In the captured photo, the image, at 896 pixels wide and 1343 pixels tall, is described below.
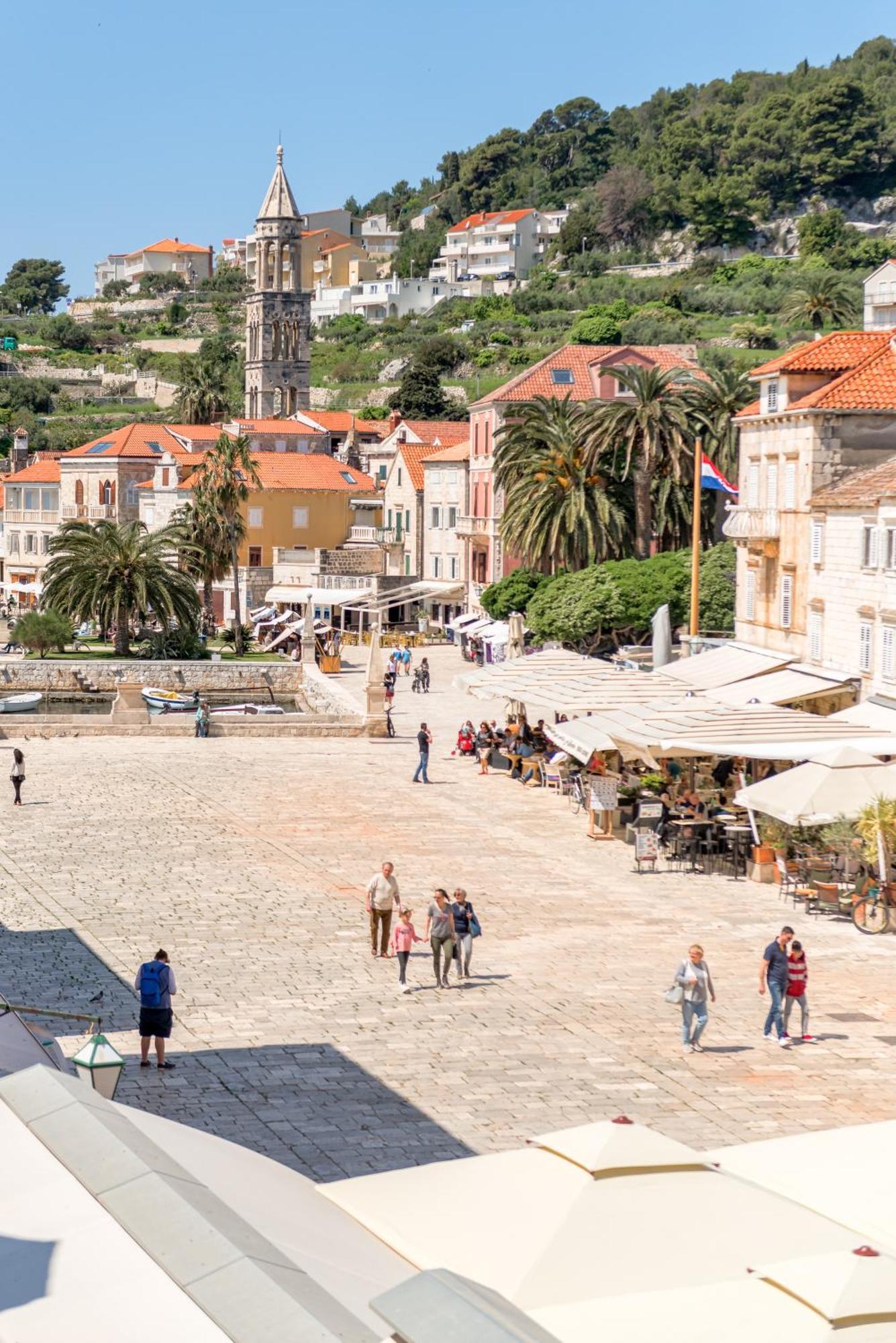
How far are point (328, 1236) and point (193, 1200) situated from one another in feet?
4.73

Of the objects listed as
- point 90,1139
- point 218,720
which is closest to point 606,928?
point 90,1139

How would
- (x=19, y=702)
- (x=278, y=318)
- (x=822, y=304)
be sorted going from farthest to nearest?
(x=278, y=318)
(x=822, y=304)
(x=19, y=702)

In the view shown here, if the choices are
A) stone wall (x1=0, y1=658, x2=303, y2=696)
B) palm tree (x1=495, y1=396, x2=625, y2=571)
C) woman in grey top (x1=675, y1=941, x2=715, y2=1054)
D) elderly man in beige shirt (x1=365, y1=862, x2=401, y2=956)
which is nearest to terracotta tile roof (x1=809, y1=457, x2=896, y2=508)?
elderly man in beige shirt (x1=365, y1=862, x2=401, y2=956)

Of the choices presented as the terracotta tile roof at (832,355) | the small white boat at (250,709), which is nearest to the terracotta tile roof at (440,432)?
the small white boat at (250,709)

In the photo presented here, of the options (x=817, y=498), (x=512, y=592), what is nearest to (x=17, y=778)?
(x=817, y=498)

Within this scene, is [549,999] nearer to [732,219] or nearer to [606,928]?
[606,928]

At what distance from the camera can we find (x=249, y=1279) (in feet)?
17.7

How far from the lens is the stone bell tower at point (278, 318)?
347ft

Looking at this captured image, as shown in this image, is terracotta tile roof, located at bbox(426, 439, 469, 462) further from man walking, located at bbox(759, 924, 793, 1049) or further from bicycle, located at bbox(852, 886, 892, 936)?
man walking, located at bbox(759, 924, 793, 1049)

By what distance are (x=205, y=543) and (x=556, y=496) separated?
55.1ft

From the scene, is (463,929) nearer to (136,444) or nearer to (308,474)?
(308,474)

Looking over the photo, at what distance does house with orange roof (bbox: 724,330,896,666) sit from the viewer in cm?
3094

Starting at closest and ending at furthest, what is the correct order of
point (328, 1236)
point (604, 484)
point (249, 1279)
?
point (249, 1279) < point (328, 1236) < point (604, 484)

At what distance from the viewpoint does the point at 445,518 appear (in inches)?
2891
